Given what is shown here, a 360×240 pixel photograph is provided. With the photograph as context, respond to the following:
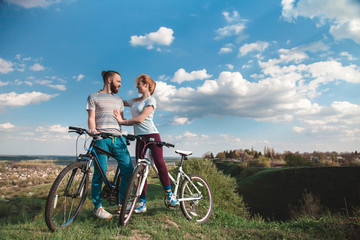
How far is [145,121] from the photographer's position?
13.2ft

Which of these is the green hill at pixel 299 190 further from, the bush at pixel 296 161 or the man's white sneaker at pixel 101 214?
the man's white sneaker at pixel 101 214

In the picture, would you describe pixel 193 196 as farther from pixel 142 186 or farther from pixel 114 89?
pixel 114 89

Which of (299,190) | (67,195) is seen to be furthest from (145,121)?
(299,190)

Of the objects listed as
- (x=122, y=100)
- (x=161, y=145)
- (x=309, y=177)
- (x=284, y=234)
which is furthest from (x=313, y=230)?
(x=309, y=177)

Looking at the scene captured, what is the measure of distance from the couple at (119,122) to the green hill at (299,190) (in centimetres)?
2218

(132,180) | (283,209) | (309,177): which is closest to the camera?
(132,180)

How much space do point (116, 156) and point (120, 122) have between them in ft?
1.94

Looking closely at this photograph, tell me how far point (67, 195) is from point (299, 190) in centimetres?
2911

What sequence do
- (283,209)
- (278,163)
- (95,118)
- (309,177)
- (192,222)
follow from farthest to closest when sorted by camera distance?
(278,163) < (309,177) < (283,209) < (192,222) < (95,118)

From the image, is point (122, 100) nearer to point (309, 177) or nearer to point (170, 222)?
point (170, 222)

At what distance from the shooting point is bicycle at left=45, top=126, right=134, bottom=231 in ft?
10.4

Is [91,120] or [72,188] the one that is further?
[91,120]

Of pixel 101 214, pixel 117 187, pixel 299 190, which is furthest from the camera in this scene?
pixel 299 190

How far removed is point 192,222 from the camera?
4508 millimetres
